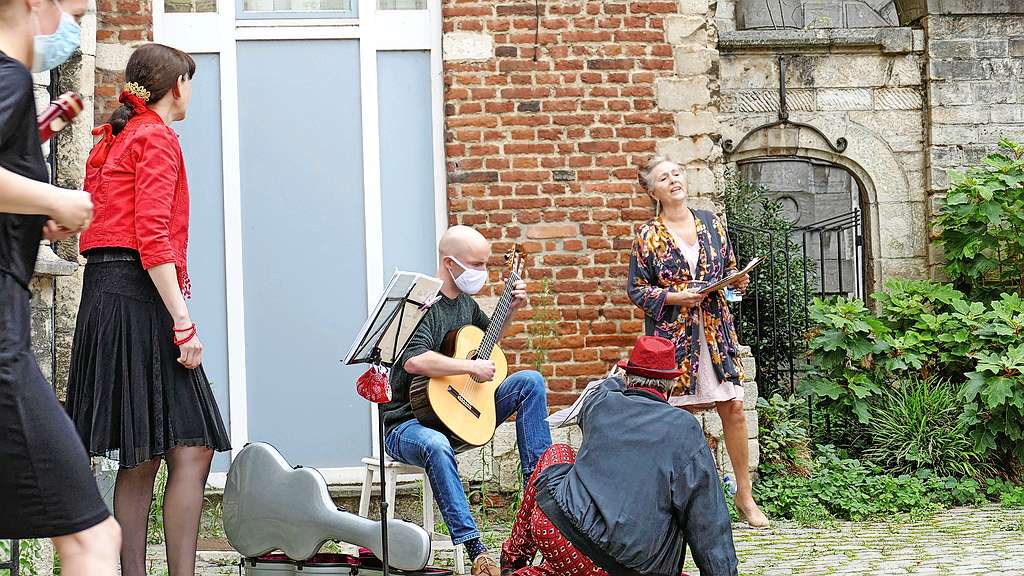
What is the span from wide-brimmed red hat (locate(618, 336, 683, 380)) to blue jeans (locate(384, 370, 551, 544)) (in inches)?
46.0

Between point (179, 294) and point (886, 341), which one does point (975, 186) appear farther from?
point (179, 294)

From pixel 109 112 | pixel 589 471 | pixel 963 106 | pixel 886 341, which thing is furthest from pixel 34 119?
pixel 963 106

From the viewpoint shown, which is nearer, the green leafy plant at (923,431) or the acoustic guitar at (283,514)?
the acoustic guitar at (283,514)

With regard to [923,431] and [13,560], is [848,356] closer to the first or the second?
[923,431]

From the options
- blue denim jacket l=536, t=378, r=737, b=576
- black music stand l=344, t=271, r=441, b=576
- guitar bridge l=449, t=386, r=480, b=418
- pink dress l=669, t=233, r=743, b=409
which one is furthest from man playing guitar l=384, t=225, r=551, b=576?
pink dress l=669, t=233, r=743, b=409

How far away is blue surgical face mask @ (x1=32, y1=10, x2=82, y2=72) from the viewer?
8.68ft

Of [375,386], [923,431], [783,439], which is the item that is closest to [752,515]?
[783,439]

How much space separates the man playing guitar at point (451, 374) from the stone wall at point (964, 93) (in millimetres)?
5430

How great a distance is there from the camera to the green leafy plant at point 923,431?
25.2 feet

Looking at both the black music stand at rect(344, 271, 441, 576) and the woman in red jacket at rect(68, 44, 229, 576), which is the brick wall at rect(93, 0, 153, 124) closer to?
the woman in red jacket at rect(68, 44, 229, 576)

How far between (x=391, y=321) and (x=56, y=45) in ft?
6.15

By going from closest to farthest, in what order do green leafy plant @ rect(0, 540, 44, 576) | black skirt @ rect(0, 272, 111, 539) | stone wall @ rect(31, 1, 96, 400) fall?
1. black skirt @ rect(0, 272, 111, 539)
2. green leafy plant @ rect(0, 540, 44, 576)
3. stone wall @ rect(31, 1, 96, 400)

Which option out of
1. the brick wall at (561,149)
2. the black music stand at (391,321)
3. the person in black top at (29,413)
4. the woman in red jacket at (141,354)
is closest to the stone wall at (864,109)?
the brick wall at (561,149)

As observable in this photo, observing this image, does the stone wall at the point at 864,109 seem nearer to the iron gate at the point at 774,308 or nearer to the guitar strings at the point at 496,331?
the iron gate at the point at 774,308
